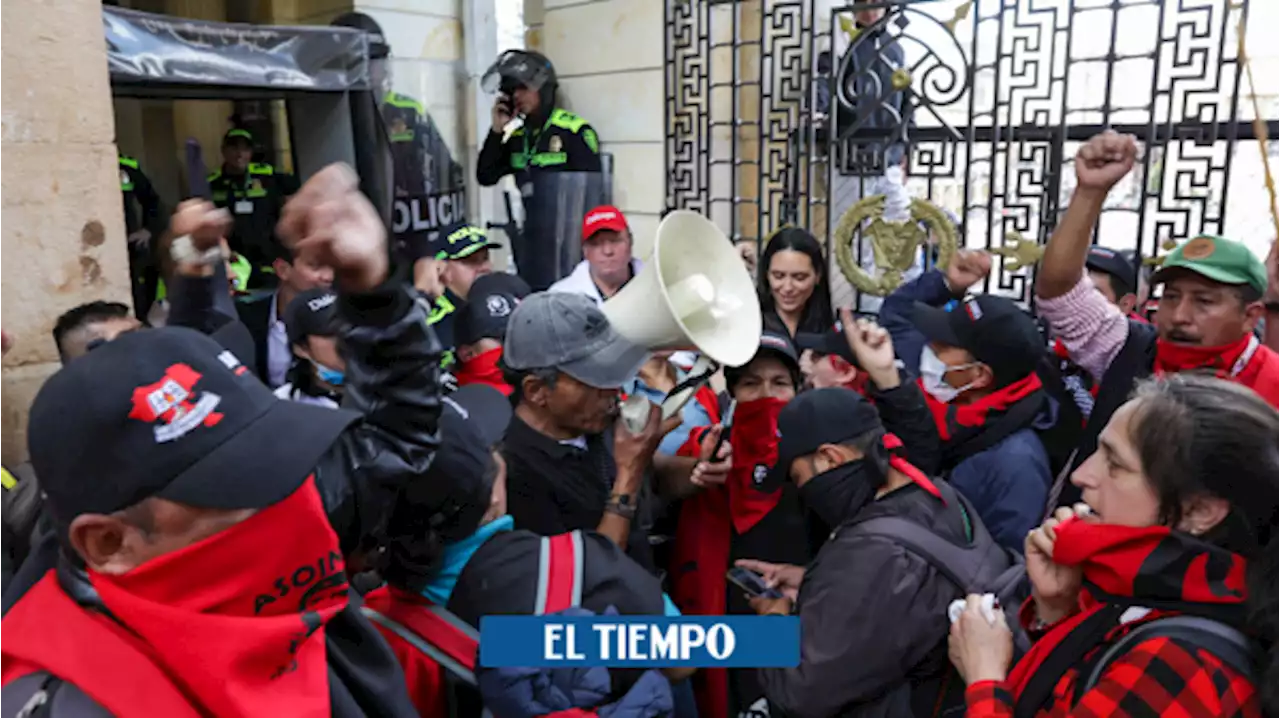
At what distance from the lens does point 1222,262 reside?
258 centimetres

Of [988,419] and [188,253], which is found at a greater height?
[188,253]

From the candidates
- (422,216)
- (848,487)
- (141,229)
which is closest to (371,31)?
(422,216)

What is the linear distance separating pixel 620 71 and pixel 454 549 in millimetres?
5035

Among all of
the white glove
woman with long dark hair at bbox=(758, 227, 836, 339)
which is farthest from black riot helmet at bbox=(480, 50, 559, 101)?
the white glove

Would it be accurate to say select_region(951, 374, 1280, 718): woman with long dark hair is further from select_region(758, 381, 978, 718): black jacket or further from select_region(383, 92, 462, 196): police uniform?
select_region(383, 92, 462, 196): police uniform

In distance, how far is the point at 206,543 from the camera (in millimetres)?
1115

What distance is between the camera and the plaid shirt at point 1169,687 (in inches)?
51.4

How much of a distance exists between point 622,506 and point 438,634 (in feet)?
2.43

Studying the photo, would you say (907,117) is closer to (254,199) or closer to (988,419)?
(988,419)

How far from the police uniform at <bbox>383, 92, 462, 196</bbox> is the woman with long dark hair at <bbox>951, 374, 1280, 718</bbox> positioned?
4.63 meters

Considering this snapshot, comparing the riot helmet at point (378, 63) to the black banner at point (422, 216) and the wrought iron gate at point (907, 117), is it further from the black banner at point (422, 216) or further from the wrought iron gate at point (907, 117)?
the wrought iron gate at point (907, 117)

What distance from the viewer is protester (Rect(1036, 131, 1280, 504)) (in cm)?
257

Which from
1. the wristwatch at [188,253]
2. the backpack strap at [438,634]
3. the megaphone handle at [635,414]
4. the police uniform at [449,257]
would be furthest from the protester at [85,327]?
the backpack strap at [438,634]

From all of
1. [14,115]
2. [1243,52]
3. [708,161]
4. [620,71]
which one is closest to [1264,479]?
[1243,52]
